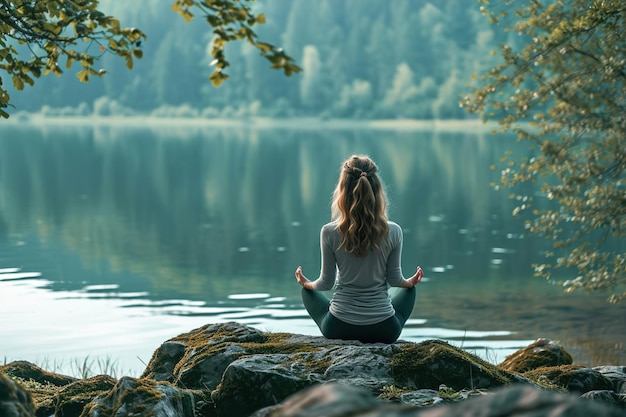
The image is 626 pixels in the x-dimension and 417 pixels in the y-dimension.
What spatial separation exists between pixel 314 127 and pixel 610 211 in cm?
10705

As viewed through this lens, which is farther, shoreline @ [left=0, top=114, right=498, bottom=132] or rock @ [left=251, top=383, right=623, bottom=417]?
shoreline @ [left=0, top=114, right=498, bottom=132]

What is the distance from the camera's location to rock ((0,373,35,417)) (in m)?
4.18

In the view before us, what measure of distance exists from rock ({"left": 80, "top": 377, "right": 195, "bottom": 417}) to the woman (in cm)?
192

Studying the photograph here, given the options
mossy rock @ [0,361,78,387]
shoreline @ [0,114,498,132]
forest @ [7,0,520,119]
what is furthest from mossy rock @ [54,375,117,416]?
forest @ [7,0,520,119]

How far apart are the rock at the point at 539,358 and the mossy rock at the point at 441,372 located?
2.59 metres

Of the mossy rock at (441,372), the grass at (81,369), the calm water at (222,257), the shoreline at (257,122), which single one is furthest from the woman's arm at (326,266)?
the shoreline at (257,122)

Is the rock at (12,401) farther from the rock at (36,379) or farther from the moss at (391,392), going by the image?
the rock at (36,379)

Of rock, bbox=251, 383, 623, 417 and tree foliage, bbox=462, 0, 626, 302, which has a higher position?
tree foliage, bbox=462, 0, 626, 302

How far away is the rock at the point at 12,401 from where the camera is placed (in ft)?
13.7

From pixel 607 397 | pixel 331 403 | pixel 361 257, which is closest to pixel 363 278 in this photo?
pixel 361 257

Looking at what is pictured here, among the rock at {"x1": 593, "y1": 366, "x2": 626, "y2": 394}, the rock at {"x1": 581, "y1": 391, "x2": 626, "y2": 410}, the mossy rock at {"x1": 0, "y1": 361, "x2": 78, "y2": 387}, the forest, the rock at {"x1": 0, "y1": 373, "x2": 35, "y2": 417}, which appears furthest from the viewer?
the forest

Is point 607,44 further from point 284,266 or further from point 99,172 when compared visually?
point 99,172

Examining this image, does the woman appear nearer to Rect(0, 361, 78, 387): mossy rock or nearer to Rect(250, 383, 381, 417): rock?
Rect(0, 361, 78, 387): mossy rock

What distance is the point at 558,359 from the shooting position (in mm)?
8844
